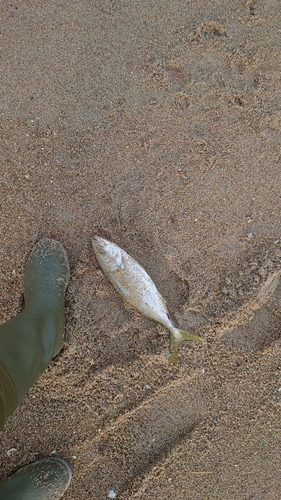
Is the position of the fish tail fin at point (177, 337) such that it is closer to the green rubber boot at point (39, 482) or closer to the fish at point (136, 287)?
the fish at point (136, 287)

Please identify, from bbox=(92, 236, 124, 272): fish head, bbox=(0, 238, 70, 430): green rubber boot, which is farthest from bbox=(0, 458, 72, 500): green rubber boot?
bbox=(92, 236, 124, 272): fish head

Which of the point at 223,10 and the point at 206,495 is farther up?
the point at 223,10

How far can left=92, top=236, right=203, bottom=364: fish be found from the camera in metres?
2.62

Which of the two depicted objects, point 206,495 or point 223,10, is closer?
point 206,495

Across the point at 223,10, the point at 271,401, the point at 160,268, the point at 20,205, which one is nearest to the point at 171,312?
the point at 160,268

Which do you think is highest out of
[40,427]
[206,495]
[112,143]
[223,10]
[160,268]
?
[223,10]

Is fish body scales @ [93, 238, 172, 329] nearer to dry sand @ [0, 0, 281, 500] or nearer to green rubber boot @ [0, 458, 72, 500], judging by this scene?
dry sand @ [0, 0, 281, 500]

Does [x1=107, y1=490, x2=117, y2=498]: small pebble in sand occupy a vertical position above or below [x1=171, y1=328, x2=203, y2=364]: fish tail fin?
below

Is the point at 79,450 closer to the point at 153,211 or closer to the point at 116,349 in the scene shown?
the point at 116,349

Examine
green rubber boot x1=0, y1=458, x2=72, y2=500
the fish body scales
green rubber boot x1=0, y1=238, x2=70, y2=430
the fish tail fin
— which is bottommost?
green rubber boot x1=0, y1=458, x2=72, y2=500

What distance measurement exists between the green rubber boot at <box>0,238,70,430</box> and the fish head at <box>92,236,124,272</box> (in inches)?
11.6

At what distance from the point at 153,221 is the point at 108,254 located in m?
0.44

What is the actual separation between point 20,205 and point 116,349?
1310mm

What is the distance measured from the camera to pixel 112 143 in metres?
2.83
